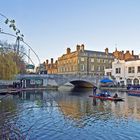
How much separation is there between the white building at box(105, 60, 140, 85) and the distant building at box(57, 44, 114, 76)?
20.4 meters

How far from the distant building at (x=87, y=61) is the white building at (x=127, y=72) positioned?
20.4 m

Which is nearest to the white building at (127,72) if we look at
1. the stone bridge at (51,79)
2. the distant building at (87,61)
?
the stone bridge at (51,79)

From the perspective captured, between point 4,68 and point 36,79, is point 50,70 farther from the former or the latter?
point 4,68

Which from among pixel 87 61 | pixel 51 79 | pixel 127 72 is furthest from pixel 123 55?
pixel 51 79

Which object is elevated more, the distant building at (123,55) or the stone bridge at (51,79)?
the distant building at (123,55)

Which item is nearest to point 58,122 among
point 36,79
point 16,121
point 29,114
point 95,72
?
point 16,121

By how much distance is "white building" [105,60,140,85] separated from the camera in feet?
303

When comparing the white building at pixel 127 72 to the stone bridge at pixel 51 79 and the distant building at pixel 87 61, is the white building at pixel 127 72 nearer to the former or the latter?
the stone bridge at pixel 51 79

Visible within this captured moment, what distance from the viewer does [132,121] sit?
100ft

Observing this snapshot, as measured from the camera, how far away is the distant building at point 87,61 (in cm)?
12125

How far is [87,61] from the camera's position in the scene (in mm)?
121938

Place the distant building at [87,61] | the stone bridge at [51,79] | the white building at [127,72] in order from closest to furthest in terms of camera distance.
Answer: the stone bridge at [51,79], the white building at [127,72], the distant building at [87,61]

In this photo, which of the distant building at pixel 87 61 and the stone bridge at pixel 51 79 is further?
the distant building at pixel 87 61

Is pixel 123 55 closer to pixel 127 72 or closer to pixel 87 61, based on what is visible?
pixel 87 61
